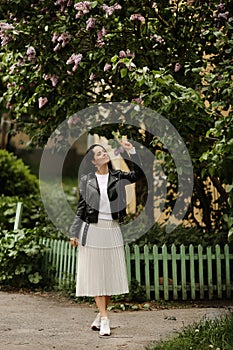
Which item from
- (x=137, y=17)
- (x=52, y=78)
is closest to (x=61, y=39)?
(x=52, y=78)

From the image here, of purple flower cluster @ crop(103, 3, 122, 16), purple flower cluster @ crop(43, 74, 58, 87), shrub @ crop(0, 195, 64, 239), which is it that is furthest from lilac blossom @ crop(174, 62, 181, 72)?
shrub @ crop(0, 195, 64, 239)

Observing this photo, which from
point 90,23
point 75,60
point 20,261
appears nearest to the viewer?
point 90,23

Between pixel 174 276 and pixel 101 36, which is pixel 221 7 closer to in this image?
pixel 101 36

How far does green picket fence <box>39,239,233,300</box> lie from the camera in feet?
28.5

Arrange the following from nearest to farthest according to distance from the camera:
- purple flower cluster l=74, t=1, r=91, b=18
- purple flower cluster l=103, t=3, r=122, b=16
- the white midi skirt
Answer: the white midi skirt < purple flower cluster l=74, t=1, r=91, b=18 < purple flower cluster l=103, t=3, r=122, b=16

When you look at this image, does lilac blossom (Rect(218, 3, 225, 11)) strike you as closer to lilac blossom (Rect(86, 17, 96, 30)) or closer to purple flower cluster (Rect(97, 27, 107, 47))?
purple flower cluster (Rect(97, 27, 107, 47))

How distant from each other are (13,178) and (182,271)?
6137 millimetres

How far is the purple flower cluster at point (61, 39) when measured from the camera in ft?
24.9

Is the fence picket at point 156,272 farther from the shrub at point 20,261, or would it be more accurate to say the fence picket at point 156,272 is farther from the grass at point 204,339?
the grass at point 204,339

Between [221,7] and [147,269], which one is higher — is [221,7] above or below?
above

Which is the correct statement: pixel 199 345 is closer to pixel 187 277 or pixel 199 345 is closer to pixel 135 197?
pixel 187 277

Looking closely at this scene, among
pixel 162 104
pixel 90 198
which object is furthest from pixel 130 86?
pixel 90 198

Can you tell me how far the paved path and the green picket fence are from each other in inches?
26.3

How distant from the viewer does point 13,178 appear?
1388cm
